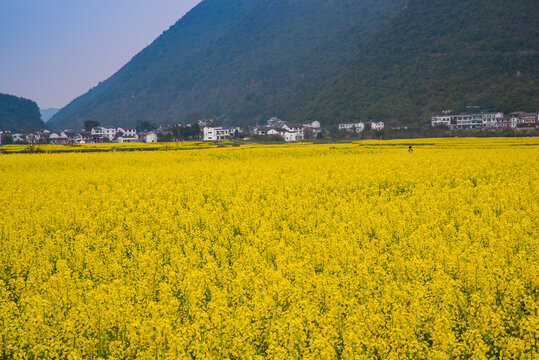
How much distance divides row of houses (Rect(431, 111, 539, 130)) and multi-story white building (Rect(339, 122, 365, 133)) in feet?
53.4

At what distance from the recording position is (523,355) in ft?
15.2

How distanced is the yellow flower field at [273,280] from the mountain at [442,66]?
284 feet

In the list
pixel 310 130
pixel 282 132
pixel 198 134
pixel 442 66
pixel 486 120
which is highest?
pixel 442 66

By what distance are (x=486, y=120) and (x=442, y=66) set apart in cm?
2568

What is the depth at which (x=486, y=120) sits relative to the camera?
84.3m

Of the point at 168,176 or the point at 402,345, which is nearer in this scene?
the point at 402,345

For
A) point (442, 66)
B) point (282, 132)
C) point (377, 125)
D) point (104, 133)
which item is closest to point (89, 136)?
point (104, 133)

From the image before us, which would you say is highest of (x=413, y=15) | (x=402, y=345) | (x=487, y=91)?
(x=413, y=15)

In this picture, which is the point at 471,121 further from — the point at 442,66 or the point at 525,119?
the point at 442,66

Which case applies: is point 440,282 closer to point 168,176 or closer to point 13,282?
point 13,282

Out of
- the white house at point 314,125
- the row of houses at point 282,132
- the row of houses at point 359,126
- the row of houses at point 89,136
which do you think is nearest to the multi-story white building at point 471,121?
the row of houses at point 359,126

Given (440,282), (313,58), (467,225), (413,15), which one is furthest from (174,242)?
(313,58)

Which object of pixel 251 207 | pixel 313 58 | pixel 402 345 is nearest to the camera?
pixel 402 345

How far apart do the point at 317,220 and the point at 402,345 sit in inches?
256
